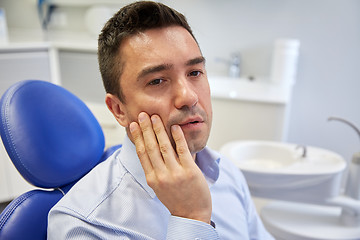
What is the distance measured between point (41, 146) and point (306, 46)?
2.04 metres

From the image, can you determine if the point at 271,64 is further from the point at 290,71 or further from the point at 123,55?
the point at 123,55

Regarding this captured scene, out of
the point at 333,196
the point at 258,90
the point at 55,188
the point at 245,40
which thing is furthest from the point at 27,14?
the point at 333,196

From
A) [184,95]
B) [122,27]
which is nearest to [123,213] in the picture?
[184,95]

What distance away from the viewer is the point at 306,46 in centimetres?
225

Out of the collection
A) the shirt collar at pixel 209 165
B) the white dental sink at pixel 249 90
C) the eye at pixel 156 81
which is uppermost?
the eye at pixel 156 81

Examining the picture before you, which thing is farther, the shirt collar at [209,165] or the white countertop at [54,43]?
the white countertop at [54,43]

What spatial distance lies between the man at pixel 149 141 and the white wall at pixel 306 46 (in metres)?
1.64

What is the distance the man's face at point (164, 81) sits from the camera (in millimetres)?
730

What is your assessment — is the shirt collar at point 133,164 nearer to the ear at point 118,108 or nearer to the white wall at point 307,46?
the ear at point 118,108

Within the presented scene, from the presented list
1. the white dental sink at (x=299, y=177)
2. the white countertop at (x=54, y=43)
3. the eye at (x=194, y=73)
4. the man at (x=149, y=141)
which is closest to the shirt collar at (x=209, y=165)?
the man at (x=149, y=141)

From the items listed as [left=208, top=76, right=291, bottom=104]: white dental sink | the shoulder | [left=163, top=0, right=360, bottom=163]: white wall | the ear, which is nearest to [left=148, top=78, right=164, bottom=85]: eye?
the ear

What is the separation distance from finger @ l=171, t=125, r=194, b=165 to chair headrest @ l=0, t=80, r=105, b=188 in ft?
1.08

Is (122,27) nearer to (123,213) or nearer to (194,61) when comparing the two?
(194,61)

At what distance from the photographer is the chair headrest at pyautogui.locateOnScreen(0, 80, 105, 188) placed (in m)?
0.76
